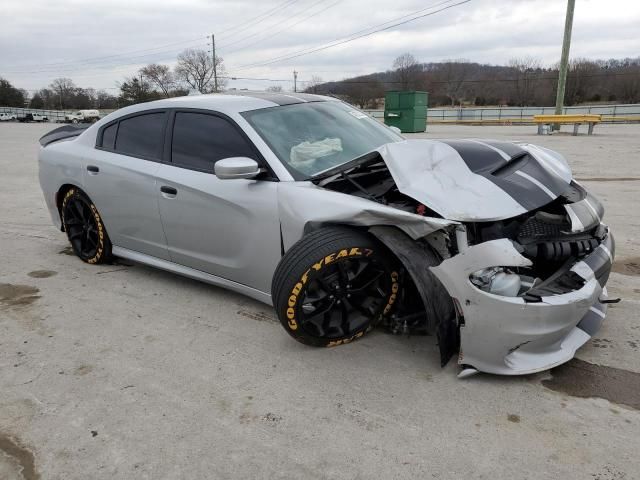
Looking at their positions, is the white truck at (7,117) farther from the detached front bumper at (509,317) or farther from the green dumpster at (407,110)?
the detached front bumper at (509,317)

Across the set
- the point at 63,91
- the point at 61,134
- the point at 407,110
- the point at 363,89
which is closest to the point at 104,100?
the point at 63,91

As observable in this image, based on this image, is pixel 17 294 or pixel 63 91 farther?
pixel 63 91

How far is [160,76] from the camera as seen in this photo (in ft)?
267

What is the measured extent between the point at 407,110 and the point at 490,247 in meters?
22.3

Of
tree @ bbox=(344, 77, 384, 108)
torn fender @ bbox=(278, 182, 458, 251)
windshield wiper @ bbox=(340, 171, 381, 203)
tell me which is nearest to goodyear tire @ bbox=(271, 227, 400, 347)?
torn fender @ bbox=(278, 182, 458, 251)

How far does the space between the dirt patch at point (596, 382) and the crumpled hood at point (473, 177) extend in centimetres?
91

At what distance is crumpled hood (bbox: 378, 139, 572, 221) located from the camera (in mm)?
2621

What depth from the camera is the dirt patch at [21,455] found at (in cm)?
212

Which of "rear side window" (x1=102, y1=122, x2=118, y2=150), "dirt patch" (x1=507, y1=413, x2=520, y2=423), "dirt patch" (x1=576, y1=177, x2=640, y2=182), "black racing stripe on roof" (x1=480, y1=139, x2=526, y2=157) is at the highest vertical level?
"rear side window" (x1=102, y1=122, x2=118, y2=150)

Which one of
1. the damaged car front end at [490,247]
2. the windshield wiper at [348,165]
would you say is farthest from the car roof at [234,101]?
the damaged car front end at [490,247]

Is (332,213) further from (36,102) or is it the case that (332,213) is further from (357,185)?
(36,102)

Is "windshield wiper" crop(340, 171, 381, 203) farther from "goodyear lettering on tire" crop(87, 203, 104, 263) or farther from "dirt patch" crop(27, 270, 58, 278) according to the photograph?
"dirt patch" crop(27, 270, 58, 278)

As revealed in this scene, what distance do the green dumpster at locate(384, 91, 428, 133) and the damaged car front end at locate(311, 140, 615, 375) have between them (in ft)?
69.0

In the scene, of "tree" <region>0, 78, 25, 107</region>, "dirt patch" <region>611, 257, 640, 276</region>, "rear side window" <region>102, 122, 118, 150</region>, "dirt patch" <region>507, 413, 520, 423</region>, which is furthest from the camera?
"tree" <region>0, 78, 25, 107</region>
